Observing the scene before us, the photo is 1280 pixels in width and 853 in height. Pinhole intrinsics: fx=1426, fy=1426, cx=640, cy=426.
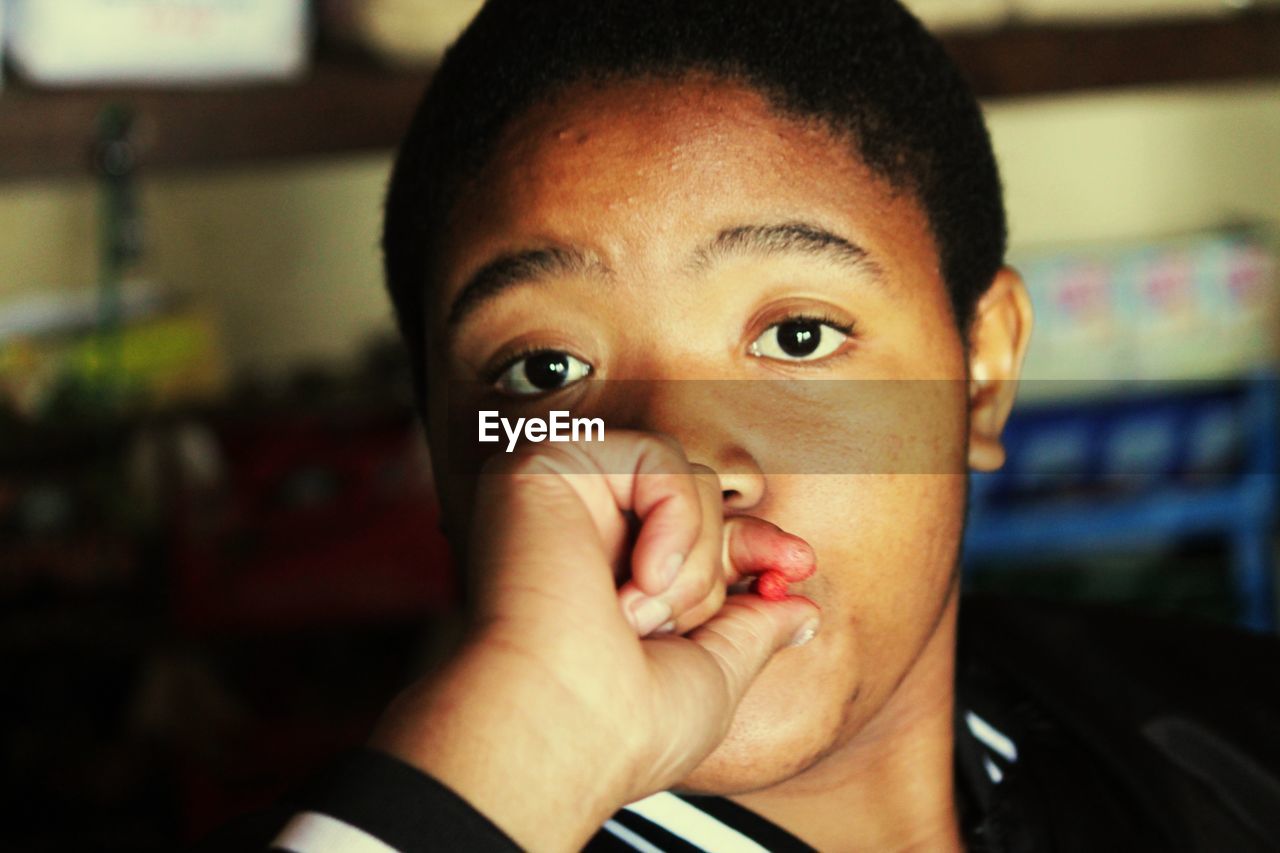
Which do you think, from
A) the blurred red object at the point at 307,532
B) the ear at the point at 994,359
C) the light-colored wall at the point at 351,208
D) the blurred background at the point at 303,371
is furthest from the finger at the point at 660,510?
the light-colored wall at the point at 351,208

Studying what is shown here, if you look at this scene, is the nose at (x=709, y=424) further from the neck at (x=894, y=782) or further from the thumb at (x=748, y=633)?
the neck at (x=894, y=782)

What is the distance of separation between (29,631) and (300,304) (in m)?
0.65

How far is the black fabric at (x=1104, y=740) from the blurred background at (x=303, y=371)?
2.35 ft

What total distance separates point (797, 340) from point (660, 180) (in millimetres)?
125

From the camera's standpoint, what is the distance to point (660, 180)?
0.82 metres

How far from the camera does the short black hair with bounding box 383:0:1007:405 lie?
0.88 meters

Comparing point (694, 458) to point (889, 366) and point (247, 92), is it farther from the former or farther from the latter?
point (247, 92)

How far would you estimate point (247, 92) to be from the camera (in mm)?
1481

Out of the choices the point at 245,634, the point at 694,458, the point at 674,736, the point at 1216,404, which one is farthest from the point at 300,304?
the point at 674,736

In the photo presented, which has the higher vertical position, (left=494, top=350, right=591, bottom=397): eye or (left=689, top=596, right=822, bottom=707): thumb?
(left=494, top=350, right=591, bottom=397): eye

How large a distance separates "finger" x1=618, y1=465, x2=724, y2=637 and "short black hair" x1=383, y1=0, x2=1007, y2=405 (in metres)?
0.31

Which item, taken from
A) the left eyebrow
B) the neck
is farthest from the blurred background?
the neck

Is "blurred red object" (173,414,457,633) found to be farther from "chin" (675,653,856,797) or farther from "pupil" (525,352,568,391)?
"chin" (675,653,856,797)

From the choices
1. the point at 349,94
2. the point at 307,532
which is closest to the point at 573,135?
the point at 349,94
